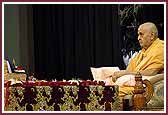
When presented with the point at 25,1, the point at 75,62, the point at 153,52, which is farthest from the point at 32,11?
the point at 153,52

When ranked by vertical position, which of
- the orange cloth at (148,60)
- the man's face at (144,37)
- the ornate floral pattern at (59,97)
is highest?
the man's face at (144,37)

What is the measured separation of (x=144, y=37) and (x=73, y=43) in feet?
2.06

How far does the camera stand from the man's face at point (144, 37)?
3.95m

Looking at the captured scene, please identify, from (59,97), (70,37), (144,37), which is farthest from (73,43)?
(144,37)

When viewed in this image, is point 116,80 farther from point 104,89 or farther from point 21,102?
point 21,102

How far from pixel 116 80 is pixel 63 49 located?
466 mm

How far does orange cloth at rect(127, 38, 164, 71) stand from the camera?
3.81 metres

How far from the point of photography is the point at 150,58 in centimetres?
410

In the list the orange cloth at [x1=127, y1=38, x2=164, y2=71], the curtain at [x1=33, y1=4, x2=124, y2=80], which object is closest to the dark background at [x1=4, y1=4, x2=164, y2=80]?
the curtain at [x1=33, y1=4, x2=124, y2=80]

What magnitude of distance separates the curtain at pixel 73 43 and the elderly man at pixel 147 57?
0.16 meters

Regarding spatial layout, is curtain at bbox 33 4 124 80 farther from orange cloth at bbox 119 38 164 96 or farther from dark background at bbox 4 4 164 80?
orange cloth at bbox 119 38 164 96

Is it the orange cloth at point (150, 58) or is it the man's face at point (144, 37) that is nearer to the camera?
the orange cloth at point (150, 58)

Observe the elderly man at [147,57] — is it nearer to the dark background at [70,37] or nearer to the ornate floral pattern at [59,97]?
the dark background at [70,37]

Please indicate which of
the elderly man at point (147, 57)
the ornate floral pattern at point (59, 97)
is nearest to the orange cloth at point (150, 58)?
the elderly man at point (147, 57)
